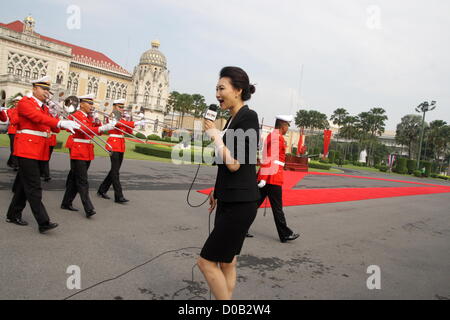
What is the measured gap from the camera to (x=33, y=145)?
472 cm

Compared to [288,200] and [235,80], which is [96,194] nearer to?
[288,200]

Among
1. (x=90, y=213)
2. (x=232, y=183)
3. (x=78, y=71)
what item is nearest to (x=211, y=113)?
(x=232, y=183)

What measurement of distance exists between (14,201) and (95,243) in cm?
147

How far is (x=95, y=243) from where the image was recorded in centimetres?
459

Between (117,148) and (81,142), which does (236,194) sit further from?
(117,148)

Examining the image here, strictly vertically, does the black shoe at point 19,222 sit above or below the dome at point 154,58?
below

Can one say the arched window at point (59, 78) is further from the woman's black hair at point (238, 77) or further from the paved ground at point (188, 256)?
the woman's black hair at point (238, 77)

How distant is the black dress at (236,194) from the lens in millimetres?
2510

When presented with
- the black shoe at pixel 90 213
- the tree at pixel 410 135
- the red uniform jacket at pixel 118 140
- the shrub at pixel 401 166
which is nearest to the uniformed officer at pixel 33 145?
the black shoe at pixel 90 213

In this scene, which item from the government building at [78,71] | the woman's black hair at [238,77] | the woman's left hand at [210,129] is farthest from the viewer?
the government building at [78,71]

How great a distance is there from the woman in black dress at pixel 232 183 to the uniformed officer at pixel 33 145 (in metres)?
2.81

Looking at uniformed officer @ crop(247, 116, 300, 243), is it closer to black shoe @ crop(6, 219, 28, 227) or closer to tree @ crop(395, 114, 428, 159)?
black shoe @ crop(6, 219, 28, 227)

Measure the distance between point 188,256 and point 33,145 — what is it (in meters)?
2.66

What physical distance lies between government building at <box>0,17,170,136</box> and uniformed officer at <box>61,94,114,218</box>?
48760 mm
